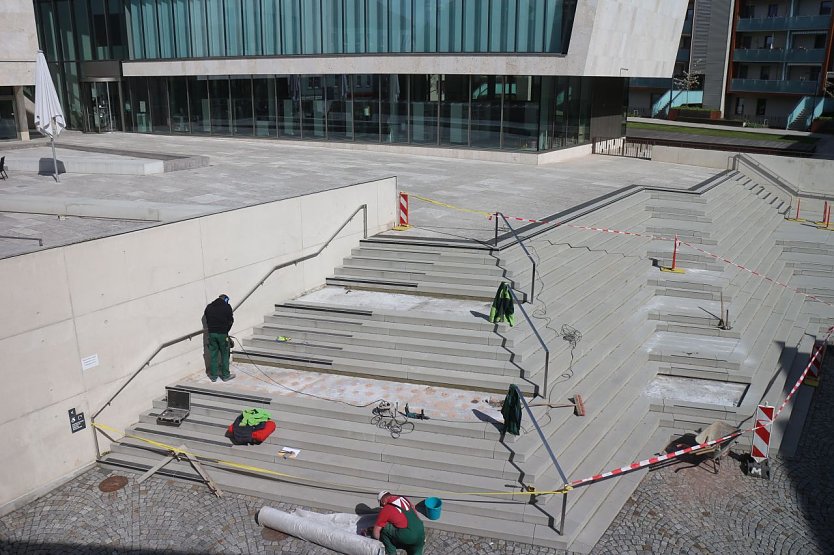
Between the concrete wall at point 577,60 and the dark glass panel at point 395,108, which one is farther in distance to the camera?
the dark glass panel at point 395,108

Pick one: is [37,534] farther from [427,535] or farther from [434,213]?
[434,213]

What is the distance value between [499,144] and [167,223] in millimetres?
20244

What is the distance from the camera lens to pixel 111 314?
12281 millimetres

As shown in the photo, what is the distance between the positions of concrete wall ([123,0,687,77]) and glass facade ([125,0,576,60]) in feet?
1.45

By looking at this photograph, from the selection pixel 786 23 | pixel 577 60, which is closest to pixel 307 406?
pixel 577 60

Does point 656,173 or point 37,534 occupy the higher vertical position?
point 656,173

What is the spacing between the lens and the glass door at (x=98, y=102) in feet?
129

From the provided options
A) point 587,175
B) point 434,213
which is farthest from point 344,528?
point 587,175

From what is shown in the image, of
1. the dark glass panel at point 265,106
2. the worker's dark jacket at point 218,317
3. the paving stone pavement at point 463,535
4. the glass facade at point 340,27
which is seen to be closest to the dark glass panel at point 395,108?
the glass facade at point 340,27

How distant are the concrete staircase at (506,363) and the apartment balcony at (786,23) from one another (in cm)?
4566

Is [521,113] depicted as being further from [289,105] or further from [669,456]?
[669,456]

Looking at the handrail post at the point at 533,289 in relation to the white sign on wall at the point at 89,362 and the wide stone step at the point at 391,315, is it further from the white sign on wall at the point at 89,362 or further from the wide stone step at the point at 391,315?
the white sign on wall at the point at 89,362

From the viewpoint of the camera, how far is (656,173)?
2953 centimetres

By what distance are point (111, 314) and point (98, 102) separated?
3119cm
